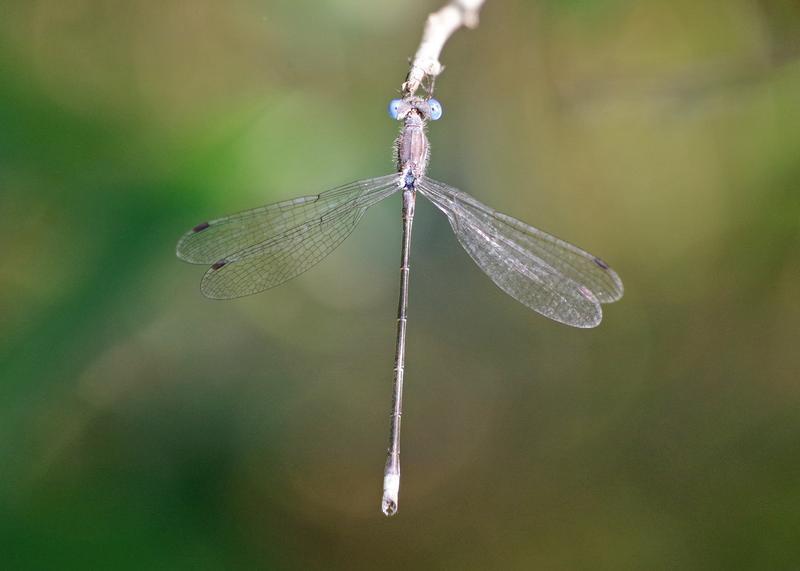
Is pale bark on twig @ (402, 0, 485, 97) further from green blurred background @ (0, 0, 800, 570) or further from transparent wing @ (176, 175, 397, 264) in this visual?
green blurred background @ (0, 0, 800, 570)

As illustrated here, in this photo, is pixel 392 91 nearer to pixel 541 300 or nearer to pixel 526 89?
pixel 526 89

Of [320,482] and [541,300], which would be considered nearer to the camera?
[541,300]

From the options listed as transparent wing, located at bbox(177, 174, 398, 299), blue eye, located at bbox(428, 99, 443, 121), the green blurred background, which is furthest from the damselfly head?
the green blurred background

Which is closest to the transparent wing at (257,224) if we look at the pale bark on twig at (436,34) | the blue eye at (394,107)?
the blue eye at (394,107)

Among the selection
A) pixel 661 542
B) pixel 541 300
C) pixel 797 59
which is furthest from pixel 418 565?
pixel 797 59

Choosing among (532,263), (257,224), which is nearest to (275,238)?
(257,224)

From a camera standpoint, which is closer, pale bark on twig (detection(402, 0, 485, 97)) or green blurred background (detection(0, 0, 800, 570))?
pale bark on twig (detection(402, 0, 485, 97))

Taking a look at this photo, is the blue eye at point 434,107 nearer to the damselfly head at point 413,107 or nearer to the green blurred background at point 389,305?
the damselfly head at point 413,107

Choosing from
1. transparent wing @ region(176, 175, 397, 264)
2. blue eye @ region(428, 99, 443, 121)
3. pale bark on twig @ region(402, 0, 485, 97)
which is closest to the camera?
pale bark on twig @ region(402, 0, 485, 97)
